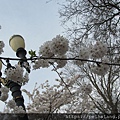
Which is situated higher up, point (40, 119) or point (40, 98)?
point (40, 98)

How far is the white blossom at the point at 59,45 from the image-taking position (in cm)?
179

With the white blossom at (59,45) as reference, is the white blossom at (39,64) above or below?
below

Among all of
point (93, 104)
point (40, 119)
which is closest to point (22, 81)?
point (40, 119)

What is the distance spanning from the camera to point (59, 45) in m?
1.80

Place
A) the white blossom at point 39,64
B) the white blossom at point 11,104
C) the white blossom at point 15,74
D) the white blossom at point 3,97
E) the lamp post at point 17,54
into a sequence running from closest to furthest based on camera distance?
the white blossom at point 15,74
the white blossom at point 39,64
the lamp post at point 17,54
the white blossom at point 11,104
the white blossom at point 3,97

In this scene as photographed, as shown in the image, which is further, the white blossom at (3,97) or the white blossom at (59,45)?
the white blossom at (3,97)

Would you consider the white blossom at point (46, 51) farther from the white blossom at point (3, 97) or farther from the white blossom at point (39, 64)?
the white blossom at point (3, 97)

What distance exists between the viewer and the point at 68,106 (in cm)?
782

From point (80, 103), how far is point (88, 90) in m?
4.95

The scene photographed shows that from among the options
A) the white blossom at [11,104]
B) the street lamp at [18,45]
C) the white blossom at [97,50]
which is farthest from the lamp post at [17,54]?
the white blossom at [97,50]

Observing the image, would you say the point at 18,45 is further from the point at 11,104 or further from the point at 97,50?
the point at 97,50

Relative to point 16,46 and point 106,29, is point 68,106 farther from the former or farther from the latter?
point 16,46

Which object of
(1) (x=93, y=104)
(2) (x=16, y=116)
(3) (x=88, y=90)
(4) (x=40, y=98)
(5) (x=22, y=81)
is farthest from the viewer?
(1) (x=93, y=104)

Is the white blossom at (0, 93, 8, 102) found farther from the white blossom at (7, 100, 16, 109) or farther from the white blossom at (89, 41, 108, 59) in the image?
the white blossom at (89, 41, 108, 59)
